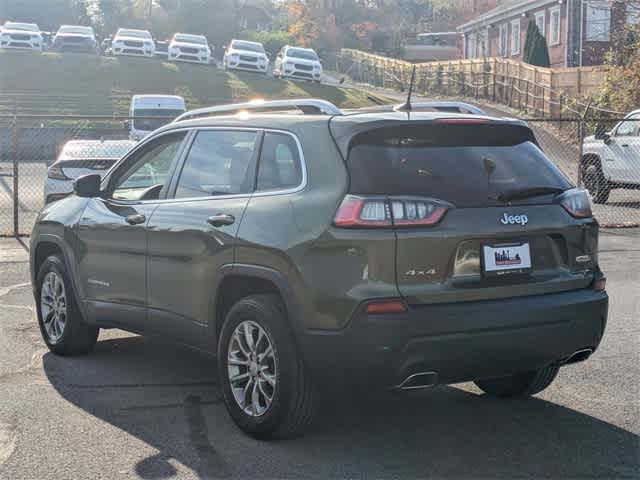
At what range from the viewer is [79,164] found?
15086 millimetres

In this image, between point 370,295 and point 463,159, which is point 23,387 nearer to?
point 370,295

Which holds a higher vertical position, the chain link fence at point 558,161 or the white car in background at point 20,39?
the white car in background at point 20,39

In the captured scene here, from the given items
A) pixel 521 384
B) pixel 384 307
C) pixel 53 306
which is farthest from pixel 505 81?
pixel 384 307

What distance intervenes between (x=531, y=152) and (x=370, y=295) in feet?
4.60

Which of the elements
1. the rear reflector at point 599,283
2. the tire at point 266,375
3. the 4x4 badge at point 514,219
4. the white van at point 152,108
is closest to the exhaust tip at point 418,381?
the tire at point 266,375

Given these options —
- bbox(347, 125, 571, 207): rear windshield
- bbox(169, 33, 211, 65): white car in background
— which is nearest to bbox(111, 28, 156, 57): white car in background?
bbox(169, 33, 211, 65): white car in background

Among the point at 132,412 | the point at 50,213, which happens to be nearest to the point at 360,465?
the point at 132,412

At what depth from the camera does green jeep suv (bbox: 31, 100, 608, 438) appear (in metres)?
5.05

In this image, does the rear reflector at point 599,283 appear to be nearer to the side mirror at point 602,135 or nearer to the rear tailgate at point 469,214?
the rear tailgate at point 469,214

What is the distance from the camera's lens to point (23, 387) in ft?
22.0

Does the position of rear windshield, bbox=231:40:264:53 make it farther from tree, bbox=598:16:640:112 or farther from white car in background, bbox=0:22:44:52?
tree, bbox=598:16:640:112

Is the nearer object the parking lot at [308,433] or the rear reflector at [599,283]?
the parking lot at [308,433]

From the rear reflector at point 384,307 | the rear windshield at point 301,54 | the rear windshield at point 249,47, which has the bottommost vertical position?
the rear reflector at point 384,307

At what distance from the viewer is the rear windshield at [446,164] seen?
5191 mm
